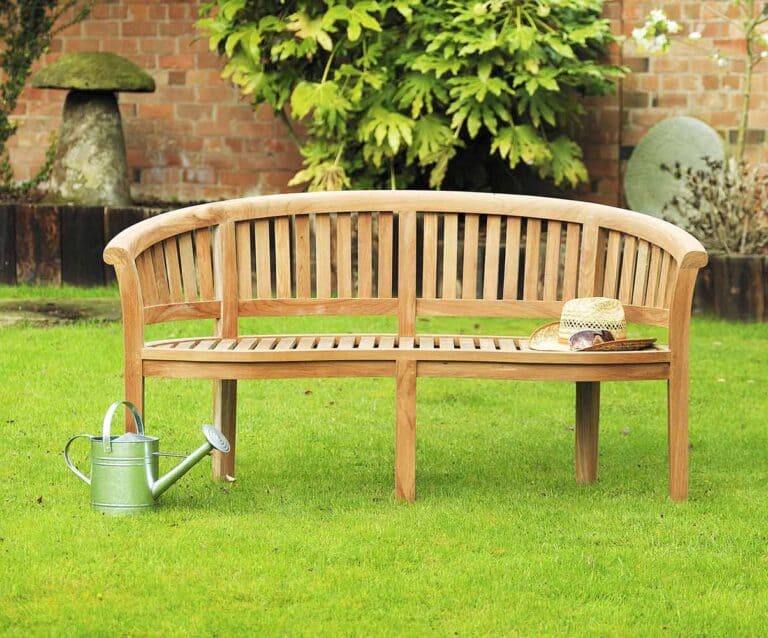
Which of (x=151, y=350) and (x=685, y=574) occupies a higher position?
(x=151, y=350)

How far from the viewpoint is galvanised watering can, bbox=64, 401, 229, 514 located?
4.24 m

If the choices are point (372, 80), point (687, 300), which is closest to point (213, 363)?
point (687, 300)

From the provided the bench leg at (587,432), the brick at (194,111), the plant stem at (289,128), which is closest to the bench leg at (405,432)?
the bench leg at (587,432)

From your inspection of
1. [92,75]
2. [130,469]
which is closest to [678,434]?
[130,469]

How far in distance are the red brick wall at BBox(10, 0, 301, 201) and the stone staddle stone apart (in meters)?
0.94

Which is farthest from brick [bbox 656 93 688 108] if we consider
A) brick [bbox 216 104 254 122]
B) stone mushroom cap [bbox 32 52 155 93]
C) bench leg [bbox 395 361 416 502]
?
bench leg [bbox 395 361 416 502]

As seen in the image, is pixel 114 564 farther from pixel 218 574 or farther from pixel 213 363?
pixel 213 363

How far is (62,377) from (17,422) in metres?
0.98

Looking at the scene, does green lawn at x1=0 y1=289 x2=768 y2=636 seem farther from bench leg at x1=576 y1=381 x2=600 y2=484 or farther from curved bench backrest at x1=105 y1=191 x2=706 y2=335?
curved bench backrest at x1=105 y1=191 x2=706 y2=335

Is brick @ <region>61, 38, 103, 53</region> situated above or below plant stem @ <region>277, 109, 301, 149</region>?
above

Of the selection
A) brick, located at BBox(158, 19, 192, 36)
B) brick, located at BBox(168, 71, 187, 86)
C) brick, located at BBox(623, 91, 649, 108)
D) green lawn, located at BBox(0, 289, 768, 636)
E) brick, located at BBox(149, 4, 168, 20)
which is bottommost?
green lawn, located at BBox(0, 289, 768, 636)

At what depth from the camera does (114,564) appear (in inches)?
149

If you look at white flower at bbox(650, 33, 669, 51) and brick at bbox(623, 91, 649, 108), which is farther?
brick at bbox(623, 91, 649, 108)

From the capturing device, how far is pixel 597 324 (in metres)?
4.59
